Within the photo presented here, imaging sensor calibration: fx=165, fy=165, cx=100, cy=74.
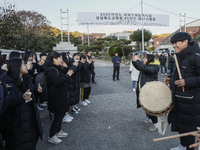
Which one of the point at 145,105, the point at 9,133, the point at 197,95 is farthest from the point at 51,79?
the point at 197,95

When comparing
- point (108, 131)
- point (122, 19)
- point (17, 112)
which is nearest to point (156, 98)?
point (108, 131)

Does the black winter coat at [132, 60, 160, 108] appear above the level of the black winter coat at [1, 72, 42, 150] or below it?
above

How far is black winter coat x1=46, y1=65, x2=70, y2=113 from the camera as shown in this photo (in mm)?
3131

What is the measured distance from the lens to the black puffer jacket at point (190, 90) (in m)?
2.21

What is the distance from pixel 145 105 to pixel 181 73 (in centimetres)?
79

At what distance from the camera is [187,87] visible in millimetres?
2262

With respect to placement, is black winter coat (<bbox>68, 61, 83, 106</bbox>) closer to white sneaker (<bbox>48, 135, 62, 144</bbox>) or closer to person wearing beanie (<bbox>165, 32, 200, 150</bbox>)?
white sneaker (<bbox>48, 135, 62, 144</bbox>)

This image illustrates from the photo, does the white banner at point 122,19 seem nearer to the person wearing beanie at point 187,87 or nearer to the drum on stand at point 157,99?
the drum on stand at point 157,99

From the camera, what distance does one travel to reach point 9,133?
223 centimetres

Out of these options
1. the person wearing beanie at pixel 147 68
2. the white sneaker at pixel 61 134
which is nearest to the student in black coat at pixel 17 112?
the white sneaker at pixel 61 134

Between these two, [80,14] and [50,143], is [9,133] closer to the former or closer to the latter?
[50,143]

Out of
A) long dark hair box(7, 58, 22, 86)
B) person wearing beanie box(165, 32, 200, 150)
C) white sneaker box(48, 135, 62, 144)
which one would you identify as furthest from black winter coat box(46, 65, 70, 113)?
person wearing beanie box(165, 32, 200, 150)

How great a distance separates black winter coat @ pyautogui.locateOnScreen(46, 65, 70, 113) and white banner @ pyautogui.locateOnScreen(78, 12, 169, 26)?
38.8ft

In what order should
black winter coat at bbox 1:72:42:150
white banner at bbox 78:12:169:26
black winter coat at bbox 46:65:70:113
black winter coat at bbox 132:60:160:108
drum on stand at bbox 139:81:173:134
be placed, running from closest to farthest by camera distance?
black winter coat at bbox 1:72:42:150, drum on stand at bbox 139:81:173:134, black winter coat at bbox 46:65:70:113, black winter coat at bbox 132:60:160:108, white banner at bbox 78:12:169:26
